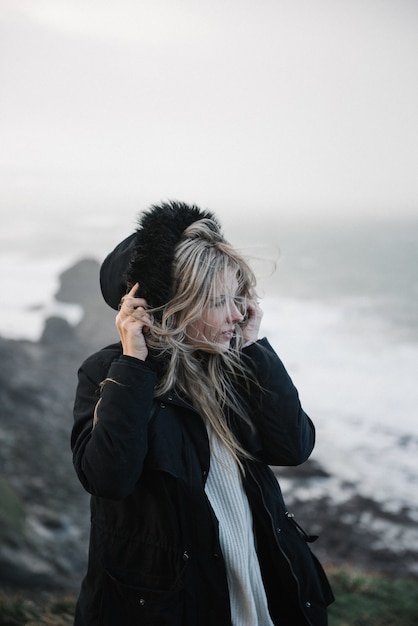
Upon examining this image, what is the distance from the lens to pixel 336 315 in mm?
20875

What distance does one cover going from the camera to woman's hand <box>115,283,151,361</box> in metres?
1.62

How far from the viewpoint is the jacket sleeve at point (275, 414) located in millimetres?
1732

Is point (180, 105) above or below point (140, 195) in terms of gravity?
above

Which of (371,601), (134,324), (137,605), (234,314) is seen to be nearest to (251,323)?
(234,314)

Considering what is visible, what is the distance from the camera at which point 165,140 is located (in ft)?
59.2

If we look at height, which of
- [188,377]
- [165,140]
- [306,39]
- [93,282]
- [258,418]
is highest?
[306,39]

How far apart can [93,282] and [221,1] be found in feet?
38.5

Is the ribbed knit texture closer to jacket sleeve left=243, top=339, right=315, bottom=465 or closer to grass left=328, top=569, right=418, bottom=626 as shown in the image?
jacket sleeve left=243, top=339, right=315, bottom=465

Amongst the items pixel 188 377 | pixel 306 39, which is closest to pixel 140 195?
pixel 306 39

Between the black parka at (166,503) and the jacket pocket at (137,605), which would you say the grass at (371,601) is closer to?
the black parka at (166,503)

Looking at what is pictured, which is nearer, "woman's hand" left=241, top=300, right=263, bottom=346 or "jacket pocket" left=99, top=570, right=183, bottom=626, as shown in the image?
"jacket pocket" left=99, top=570, right=183, bottom=626

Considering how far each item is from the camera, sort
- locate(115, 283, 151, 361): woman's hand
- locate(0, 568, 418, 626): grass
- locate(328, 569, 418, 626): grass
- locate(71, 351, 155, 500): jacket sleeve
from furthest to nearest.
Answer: locate(328, 569, 418, 626): grass < locate(0, 568, 418, 626): grass < locate(115, 283, 151, 361): woman's hand < locate(71, 351, 155, 500): jacket sleeve

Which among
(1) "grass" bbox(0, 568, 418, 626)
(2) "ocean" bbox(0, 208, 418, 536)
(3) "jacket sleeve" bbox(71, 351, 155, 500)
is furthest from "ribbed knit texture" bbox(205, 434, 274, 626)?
(2) "ocean" bbox(0, 208, 418, 536)

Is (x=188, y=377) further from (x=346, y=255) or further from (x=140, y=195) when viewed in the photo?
(x=346, y=255)
